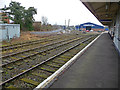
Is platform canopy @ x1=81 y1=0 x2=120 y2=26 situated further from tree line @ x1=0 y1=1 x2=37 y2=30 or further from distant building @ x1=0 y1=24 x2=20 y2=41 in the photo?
tree line @ x1=0 y1=1 x2=37 y2=30

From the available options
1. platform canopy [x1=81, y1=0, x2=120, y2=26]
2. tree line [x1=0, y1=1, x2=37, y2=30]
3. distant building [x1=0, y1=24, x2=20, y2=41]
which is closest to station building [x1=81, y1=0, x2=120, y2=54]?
platform canopy [x1=81, y1=0, x2=120, y2=26]

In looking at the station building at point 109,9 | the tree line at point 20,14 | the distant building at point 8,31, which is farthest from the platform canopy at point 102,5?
the tree line at point 20,14

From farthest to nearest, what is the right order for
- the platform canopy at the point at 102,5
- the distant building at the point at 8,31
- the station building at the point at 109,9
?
the distant building at the point at 8,31
the station building at the point at 109,9
the platform canopy at the point at 102,5

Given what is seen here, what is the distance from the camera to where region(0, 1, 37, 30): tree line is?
26.7 m

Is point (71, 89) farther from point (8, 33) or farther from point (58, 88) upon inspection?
point (8, 33)

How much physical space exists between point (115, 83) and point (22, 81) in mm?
3857

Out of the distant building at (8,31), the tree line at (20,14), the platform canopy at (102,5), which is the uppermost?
the tree line at (20,14)

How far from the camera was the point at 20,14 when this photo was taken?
27.1m

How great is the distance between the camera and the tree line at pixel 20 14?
2671 centimetres

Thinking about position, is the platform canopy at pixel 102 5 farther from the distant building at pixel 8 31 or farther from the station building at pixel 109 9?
the distant building at pixel 8 31

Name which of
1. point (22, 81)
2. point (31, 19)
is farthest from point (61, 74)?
point (31, 19)

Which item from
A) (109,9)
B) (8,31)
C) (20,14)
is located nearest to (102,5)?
(109,9)

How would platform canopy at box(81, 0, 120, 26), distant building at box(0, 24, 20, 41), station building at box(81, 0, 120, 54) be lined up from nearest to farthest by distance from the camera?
1. platform canopy at box(81, 0, 120, 26)
2. station building at box(81, 0, 120, 54)
3. distant building at box(0, 24, 20, 41)

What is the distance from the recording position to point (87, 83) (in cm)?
389
